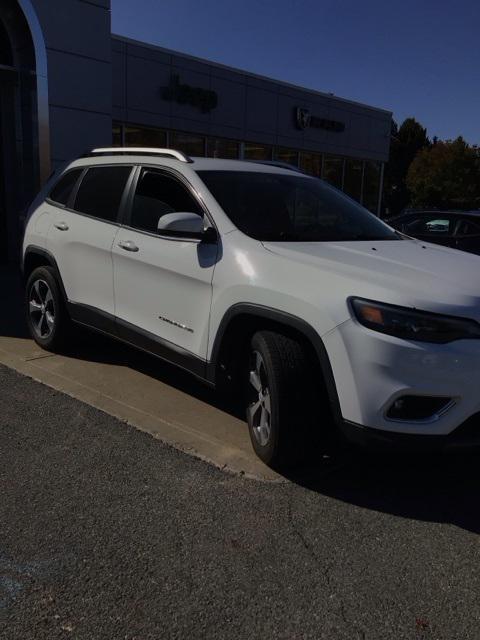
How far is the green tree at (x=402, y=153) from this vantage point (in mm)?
60781

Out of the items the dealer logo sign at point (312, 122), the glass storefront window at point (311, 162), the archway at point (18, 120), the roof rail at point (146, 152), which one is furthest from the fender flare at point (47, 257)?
the glass storefront window at point (311, 162)

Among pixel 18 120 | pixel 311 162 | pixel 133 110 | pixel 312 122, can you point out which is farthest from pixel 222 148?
pixel 18 120

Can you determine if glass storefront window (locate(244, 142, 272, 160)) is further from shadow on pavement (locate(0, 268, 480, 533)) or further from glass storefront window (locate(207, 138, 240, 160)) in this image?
shadow on pavement (locate(0, 268, 480, 533))

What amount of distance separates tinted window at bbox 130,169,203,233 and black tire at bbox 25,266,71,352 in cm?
122

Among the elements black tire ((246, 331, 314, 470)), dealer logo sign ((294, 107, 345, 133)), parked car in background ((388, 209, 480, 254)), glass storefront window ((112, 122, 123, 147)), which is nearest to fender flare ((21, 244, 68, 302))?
black tire ((246, 331, 314, 470))

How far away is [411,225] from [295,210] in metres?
8.03

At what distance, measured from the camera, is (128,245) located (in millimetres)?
4461

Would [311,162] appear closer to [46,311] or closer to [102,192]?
[46,311]

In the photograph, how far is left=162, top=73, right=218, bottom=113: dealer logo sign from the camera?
18062 millimetres

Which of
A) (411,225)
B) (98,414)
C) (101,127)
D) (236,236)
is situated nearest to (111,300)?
(98,414)

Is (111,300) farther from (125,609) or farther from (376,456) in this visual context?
(125,609)

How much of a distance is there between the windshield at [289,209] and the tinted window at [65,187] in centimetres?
165

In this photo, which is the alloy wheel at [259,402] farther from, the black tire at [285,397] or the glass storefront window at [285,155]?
the glass storefront window at [285,155]

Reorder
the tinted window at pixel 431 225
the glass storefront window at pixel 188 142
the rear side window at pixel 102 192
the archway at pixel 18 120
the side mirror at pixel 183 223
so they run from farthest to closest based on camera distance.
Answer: the glass storefront window at pixel 188 142, the tinted window at pixel 431 225, the archway at pixel 18 120, the rear side window at pixel 102 192, the side mirror at pixel 183 223
